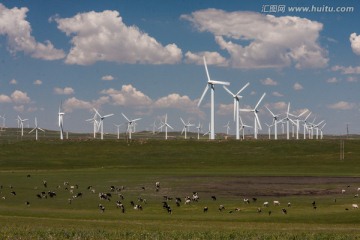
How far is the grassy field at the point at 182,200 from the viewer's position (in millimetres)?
33344

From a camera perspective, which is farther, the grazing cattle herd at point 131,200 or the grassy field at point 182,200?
the grazing cattle herd at point 131,200

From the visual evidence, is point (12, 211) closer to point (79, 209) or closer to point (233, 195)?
point (79, 209)

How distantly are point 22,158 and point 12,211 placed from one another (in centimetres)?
8988

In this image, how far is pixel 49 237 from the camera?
2775cm

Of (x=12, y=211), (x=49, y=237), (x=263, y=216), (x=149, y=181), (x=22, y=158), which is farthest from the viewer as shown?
(x=22, y=158)

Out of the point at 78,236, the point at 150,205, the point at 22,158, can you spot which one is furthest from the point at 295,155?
the point at 78,236

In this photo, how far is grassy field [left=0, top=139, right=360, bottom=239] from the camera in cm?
3334

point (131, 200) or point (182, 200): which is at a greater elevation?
point (182, 200)

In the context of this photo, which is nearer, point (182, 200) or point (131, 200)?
point (182, 200)

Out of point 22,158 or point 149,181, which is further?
point 22,158

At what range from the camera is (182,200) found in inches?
2367

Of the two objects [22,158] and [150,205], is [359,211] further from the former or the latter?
[22,158]

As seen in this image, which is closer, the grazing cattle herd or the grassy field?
the grassy field

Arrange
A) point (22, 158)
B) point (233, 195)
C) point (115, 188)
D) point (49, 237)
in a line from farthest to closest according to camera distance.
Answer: point (22, 158) → point (115, 188) → point (233, 195) → point (49, 237)
